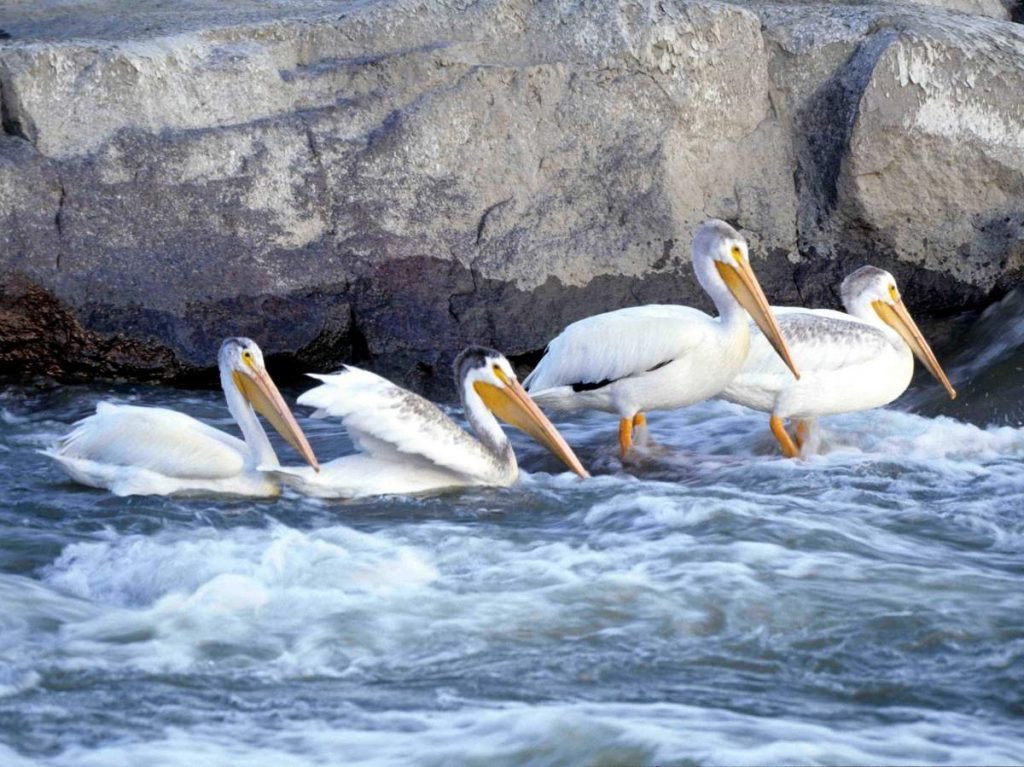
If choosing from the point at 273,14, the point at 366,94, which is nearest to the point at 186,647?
the point at 366,94

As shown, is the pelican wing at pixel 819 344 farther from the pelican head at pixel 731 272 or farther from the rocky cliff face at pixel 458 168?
the rocky cliff face at pixel 458 168

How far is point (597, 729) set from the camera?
Result: 12.7 feet

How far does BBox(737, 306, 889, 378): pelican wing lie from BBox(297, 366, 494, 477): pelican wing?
152 cm

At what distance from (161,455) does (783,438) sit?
8.43ft

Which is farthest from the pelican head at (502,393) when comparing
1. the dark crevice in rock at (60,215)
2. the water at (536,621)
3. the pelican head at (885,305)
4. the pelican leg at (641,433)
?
the dark crevice in rock at (60,215)

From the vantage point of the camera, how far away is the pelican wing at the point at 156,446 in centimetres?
607

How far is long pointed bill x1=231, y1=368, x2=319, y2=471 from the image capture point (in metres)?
6.37

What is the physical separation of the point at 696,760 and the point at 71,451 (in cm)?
326

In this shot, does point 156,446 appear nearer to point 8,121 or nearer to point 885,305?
point 8,121

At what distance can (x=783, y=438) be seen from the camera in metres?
7.03

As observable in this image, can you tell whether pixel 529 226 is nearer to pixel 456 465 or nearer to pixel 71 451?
pixel 456 465

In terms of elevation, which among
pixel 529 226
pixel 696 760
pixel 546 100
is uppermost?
pixel 546 100

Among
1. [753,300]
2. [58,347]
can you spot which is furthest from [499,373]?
[58,347]

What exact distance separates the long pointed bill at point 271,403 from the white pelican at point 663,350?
1185mm
